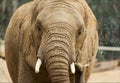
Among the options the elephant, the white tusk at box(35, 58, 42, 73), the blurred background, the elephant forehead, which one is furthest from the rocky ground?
the white tusk at box(35, 58, 42, 73)

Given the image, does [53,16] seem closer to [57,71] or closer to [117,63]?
[57,71]

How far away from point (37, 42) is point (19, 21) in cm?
148

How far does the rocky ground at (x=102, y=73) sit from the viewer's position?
1272cm

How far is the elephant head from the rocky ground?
5.79 meters

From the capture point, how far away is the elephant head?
6.25 meters

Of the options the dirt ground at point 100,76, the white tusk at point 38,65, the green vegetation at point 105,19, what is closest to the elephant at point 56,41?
the white tusk at point 38,65

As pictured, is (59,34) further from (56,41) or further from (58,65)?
(58,65)

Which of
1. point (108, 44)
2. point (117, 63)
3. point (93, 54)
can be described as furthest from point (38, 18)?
point (117, 63)

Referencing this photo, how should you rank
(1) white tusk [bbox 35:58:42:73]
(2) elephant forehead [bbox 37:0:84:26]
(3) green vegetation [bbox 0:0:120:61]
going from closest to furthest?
(1) white tusk [bbox 35:58:42:73]
(2) elephant forehead [bbox 37:0:84:26]
(3) green vegetation [bbox 0:0:120:61]

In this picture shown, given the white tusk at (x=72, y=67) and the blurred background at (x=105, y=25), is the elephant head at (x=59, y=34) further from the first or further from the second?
the blurred background at (x=105, y=25)

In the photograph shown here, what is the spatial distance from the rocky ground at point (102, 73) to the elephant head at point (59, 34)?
579 cm

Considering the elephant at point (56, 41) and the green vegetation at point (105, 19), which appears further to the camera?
the green vegetation at point (105, 19)

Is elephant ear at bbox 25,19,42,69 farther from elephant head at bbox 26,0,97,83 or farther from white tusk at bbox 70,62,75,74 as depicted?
white tusk at bbox 70,62,75,74

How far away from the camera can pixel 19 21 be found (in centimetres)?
834
